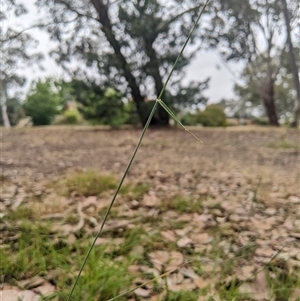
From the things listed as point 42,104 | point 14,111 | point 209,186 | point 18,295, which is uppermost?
point 42,104

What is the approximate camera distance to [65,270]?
0.76 meters

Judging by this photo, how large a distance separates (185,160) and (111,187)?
0.80 meters

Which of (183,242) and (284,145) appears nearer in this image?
(183,242)

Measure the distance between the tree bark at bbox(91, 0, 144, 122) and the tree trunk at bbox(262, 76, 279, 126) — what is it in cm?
162

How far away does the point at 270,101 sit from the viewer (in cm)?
404

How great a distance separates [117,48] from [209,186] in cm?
268

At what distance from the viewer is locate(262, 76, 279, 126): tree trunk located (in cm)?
352

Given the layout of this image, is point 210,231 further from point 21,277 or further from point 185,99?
point 185,99

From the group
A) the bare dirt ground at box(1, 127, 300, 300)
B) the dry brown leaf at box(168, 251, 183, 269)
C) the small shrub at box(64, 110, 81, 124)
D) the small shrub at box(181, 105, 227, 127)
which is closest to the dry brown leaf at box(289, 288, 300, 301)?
the bare dirt ground at box(1, 127, 300, 300)

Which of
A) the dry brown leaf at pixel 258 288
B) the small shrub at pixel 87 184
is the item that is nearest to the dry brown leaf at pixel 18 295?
the dry brown leaf at pixel 258 288

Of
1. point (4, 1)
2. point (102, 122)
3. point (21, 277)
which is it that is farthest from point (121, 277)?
point (102, 122)

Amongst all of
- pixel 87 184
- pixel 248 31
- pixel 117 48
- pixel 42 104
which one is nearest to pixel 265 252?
pixel 87 184

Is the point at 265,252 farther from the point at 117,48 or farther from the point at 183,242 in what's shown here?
the point at 117,48

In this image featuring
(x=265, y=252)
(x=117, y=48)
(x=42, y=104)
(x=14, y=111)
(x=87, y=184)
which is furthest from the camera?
(x=42, y=104)
